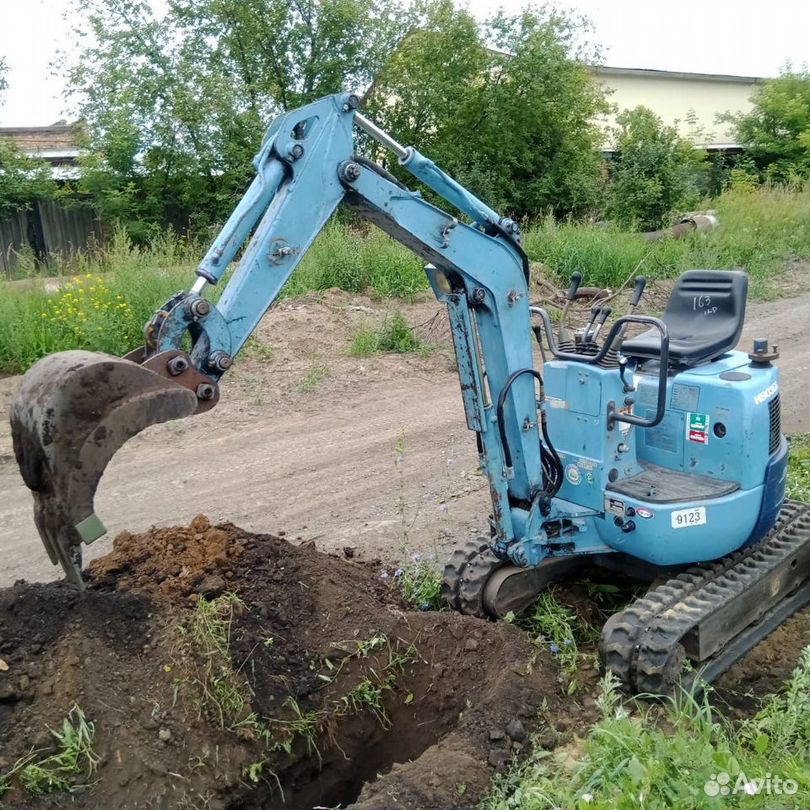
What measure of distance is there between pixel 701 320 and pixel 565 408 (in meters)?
1.01

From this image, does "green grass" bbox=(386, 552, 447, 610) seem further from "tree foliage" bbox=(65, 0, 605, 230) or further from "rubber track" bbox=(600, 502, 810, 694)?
"tree foliage" bbox=(65, 0, 605, 230)

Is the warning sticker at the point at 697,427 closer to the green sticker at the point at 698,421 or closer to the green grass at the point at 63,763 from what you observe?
the green sticker at the point at 698,421

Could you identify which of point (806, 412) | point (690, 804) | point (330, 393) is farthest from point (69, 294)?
point (690, 804)

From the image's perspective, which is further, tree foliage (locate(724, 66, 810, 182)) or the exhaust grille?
tree foliage (locate(724, 66, 810, 182))

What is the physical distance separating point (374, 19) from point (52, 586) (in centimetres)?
1933

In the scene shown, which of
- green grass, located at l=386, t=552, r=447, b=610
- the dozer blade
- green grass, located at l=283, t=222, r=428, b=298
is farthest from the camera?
green grass, located at l=283, t=222, r=428, b=298

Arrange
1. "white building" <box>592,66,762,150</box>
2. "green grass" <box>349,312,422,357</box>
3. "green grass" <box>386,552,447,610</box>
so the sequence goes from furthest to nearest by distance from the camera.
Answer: "white building" <box>592,66,762,150</box> < "green grass" <box>349,312,422,357</box> < "green grass" <box>386,552,447,610</box>

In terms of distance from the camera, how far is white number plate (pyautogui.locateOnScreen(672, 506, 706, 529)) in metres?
4.19

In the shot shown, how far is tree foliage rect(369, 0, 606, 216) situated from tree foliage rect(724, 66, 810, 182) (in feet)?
28.0

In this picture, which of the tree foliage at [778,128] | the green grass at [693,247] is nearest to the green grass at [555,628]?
the green grass at [693,247]

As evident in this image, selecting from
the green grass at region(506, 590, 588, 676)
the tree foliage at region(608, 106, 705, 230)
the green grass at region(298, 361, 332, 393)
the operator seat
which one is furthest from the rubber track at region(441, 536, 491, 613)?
the tree foliage at region(608, 106, 705, 230)

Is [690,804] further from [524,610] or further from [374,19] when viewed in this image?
[374,19]

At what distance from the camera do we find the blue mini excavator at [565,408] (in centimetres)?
345

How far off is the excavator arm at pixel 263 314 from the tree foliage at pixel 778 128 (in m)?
25.0
